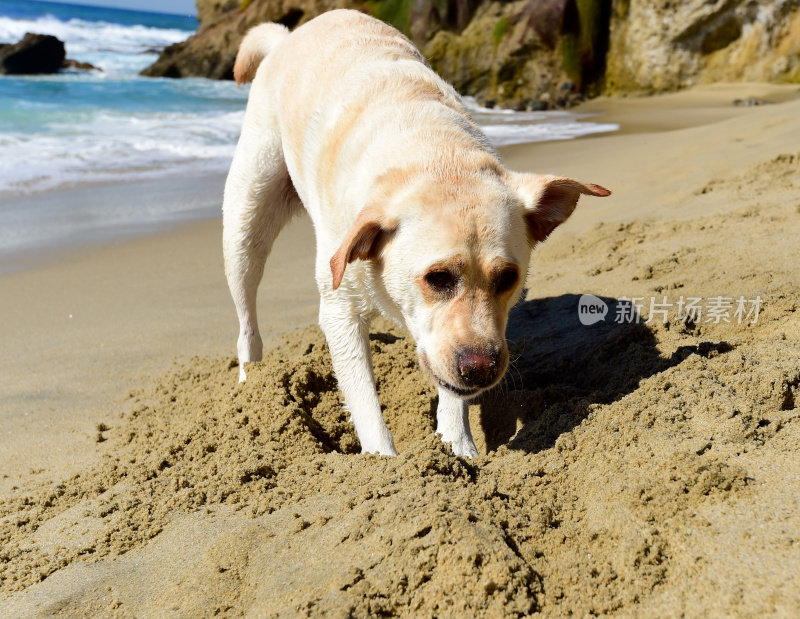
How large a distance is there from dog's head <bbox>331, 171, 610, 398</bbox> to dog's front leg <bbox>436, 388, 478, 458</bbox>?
0.51 m

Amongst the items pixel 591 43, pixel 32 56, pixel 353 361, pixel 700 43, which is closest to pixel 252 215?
pixel 353 361

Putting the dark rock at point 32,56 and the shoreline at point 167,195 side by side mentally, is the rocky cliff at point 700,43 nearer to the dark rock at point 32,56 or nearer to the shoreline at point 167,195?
the shoreline at point 167,195

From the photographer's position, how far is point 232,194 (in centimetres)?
453

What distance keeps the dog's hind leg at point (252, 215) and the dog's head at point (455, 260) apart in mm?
1591

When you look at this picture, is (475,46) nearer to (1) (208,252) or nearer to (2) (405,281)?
(1) (208,252)

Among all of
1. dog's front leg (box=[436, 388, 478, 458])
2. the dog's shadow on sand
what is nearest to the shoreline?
the dog's shadow on sand

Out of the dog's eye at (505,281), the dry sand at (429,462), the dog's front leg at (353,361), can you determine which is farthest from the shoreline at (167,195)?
the dog's eye at (505,281)

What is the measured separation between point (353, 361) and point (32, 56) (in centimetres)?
3005

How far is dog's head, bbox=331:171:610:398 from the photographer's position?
281 centimetres

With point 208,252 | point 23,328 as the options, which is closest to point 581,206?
point 208,252

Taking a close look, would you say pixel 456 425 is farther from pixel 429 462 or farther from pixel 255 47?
pixel 255 47

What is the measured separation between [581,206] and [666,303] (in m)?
→ 2.95

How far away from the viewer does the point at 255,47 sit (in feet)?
17.0

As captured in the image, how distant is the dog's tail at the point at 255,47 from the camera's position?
5.14 m
